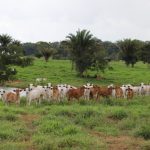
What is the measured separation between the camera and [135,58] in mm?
64312

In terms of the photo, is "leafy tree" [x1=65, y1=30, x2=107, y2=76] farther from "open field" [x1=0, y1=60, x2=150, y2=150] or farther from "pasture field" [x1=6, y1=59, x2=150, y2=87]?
"open field" [x1=0, y1=60, x2=150, y2=150]

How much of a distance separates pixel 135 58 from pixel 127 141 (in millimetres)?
51807

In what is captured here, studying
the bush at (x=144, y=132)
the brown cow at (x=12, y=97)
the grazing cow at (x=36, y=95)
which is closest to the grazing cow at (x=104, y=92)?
the grazing cow at (x=36, y=95)

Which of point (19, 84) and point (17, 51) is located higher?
point (17, 51)

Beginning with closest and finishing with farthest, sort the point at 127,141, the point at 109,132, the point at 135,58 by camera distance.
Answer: the point at 127,141
the point at 109,132
the point at 135,58

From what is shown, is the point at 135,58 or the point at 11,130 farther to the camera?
the point at 135,58

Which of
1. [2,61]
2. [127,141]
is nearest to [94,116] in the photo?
[127,141]

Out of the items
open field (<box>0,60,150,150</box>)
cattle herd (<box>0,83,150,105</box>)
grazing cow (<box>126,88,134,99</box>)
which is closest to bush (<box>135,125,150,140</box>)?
open field (<box>0,60,150,150</box>)

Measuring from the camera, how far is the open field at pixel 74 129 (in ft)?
40.3

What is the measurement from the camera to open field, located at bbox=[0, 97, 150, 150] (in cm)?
1228

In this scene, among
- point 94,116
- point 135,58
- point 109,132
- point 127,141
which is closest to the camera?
point 127,141

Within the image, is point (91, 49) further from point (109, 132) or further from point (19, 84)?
point (109, 132)

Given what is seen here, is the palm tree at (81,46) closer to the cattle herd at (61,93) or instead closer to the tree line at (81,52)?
the tree line at (81,52)

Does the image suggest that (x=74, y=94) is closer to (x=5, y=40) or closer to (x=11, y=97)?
(x=11, y=97)
